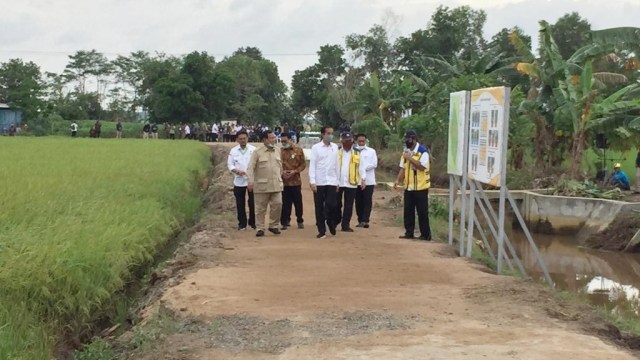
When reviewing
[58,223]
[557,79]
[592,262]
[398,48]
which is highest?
[398,48]

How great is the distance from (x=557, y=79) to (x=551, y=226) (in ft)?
16.2

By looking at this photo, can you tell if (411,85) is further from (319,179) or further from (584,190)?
(319,179)

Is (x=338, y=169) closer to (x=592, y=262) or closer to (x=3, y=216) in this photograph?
(x=3, y=216)

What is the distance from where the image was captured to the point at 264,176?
11320 millimetres

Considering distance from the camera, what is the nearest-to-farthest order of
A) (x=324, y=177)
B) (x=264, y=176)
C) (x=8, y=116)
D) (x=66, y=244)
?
(x=66, y=244)
(x=264, y=176)
(x=324, y=177)
(x=8, y=116)

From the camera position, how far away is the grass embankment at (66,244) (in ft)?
19.7

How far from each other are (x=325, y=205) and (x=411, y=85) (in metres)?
23.3

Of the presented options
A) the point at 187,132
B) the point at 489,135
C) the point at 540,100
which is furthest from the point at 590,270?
the point at 187,132

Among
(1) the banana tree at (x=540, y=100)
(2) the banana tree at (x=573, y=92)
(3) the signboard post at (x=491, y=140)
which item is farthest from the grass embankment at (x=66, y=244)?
(1) the banana tree at (x=540, y=100)

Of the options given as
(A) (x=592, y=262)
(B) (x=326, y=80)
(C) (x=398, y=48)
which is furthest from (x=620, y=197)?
(B) (x=326, y=80)

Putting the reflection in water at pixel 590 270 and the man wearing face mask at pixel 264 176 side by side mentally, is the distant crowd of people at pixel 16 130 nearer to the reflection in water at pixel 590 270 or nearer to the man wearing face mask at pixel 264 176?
the reflection in water at pixel 590 270

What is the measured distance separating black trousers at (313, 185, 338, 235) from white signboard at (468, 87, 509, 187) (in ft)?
8.87

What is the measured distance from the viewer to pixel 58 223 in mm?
8070

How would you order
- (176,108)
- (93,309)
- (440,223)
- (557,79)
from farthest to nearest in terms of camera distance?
(176,108), (557,79), (440,223), (93,309)
